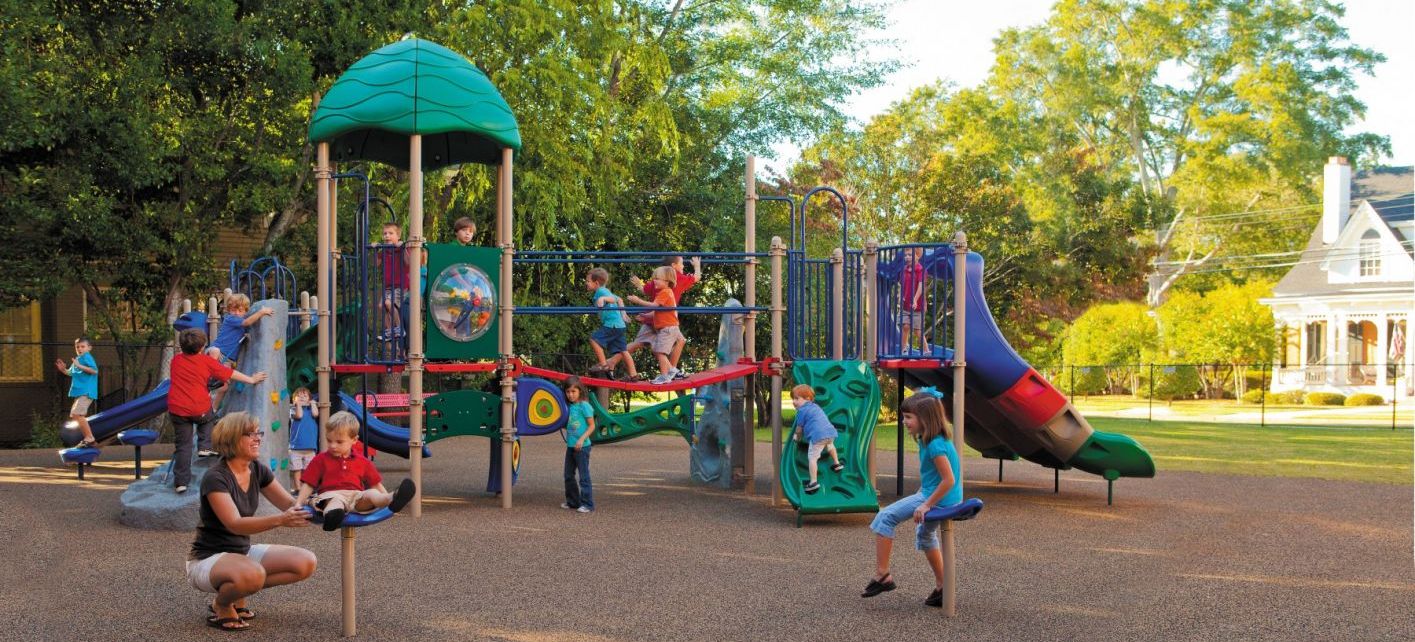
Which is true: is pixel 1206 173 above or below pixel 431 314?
above

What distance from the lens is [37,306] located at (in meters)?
22.9

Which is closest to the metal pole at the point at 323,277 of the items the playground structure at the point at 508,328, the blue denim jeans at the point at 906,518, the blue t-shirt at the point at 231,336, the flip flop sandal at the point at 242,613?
the playground structure at the point at 508,328

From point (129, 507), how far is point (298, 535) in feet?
5.89

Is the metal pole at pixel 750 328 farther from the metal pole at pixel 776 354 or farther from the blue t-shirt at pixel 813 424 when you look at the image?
the blue t-shirt at pixel 813 424

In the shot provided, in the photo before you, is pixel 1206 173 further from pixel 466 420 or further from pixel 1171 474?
pixel 466 420

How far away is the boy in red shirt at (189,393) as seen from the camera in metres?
10.7

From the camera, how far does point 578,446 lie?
1167 centimetres

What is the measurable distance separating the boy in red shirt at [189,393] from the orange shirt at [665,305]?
4139mm

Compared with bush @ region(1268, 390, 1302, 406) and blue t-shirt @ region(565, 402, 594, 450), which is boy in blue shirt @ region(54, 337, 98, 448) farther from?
bush @ region(1268, 390, 1302, 406)

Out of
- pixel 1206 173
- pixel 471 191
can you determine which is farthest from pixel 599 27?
pixel 1206 173

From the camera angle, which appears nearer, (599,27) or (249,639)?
(249,639)

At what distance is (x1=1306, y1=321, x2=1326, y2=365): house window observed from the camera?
44250mm

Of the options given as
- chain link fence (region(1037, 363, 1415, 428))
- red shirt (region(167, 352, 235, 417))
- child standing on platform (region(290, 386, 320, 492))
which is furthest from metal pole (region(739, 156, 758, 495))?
chain link fence (region(1037, 363, 1415, 428))

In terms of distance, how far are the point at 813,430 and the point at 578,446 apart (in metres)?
2.42
